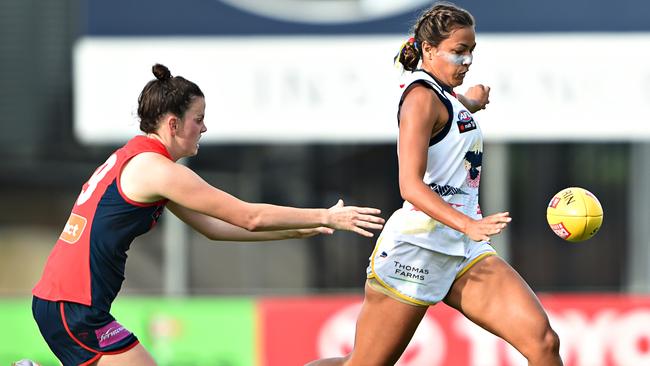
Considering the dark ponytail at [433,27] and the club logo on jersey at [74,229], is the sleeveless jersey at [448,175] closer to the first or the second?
the dark ponytail at [433,27]

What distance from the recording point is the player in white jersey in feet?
17.7

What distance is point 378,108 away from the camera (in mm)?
11180

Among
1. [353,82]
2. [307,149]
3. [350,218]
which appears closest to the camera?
[350,218]

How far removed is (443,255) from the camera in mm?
5535

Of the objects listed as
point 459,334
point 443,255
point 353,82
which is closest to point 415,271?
point 443,255

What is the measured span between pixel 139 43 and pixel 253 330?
310cm

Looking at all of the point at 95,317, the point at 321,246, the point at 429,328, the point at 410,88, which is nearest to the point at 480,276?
the point at 410,88

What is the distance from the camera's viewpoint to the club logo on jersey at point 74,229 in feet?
16.3

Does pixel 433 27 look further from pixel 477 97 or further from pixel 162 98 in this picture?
pixel 162 98

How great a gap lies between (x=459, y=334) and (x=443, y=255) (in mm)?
3978

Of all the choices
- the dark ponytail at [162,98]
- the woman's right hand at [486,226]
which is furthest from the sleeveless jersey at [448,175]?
the dark ponytail at [162,98]

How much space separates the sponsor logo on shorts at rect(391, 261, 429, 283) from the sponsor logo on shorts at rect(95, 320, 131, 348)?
124 centimetres

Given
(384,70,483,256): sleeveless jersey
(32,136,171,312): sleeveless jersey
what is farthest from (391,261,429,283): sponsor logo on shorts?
(32,136,171,312): sleeveless jersey

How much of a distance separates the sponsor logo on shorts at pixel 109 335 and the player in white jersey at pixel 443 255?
1144 mm
